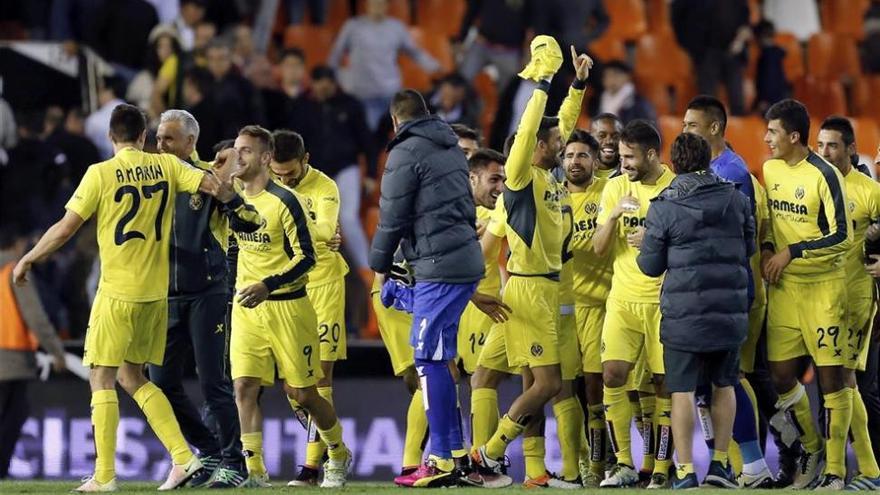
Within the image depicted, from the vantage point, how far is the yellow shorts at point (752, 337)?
37.6 feet

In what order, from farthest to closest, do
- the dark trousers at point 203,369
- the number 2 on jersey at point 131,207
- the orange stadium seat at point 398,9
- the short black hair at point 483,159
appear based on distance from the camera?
1. the orange stadium seat at point 398,9
2. the short black hair at point 483,159
3. the dark trousers at point 203,369
4. the number 2 on jersey at point 131,207

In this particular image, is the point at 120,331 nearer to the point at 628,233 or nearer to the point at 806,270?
the point at 628,233

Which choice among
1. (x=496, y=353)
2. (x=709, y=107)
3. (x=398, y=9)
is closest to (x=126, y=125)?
(x=496, y=353)

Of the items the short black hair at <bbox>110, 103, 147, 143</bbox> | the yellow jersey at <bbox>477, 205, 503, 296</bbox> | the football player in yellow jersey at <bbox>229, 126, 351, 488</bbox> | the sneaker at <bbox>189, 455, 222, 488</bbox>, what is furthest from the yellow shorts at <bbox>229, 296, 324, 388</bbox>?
the yellow jersey at <bbox>477, 205, 503, 296</bbox>

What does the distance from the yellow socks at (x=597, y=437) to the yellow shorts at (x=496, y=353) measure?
57cm

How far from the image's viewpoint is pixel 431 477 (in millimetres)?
10422

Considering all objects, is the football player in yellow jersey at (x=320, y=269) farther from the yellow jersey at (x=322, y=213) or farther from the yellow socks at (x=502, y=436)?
the yellow socks at (x=502, y=436)

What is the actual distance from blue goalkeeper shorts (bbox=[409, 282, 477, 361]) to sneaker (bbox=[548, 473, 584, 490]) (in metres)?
1.31

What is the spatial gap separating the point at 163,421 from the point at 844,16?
13.0m

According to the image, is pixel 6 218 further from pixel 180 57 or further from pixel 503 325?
pixel 503 325

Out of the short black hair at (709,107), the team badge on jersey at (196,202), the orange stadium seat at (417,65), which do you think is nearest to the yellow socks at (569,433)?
the short black hair at (709,107)

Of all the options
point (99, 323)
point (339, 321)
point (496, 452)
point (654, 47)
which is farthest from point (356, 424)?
point (654, 47)

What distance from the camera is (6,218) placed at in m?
17.0

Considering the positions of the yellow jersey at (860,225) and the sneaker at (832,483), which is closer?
the sneaker at (832,483)
